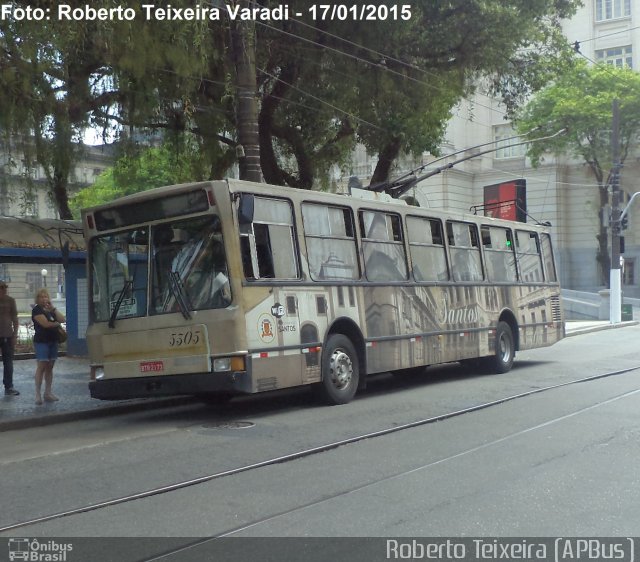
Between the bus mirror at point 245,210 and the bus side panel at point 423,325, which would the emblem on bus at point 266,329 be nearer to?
the bus mirror at point 245,210

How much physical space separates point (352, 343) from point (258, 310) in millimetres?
2325

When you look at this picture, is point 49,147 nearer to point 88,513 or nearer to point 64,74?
point 64,74

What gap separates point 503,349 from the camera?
16859mm

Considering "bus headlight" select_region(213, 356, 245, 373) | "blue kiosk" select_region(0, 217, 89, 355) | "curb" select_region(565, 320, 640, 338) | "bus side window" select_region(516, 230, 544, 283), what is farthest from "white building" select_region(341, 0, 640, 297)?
"bus headlight" select_region(213, 356, 245, 373)

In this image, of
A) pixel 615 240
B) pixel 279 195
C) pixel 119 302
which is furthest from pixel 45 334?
pixel 615 240

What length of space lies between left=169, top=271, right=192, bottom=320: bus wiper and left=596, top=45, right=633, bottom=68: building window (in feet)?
145

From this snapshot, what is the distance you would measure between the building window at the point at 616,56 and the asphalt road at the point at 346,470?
41.6 m

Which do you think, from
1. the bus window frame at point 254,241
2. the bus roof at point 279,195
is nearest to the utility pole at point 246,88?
the bus roof at point 279,195

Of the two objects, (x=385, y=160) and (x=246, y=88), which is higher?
(x=246, y=88)

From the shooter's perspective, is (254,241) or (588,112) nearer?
(254,241)

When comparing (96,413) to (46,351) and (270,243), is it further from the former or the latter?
(270,243)

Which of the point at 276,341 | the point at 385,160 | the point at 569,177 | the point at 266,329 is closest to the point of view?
the point at 266,329

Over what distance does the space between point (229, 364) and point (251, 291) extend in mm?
972

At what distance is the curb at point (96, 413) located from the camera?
10781mm
